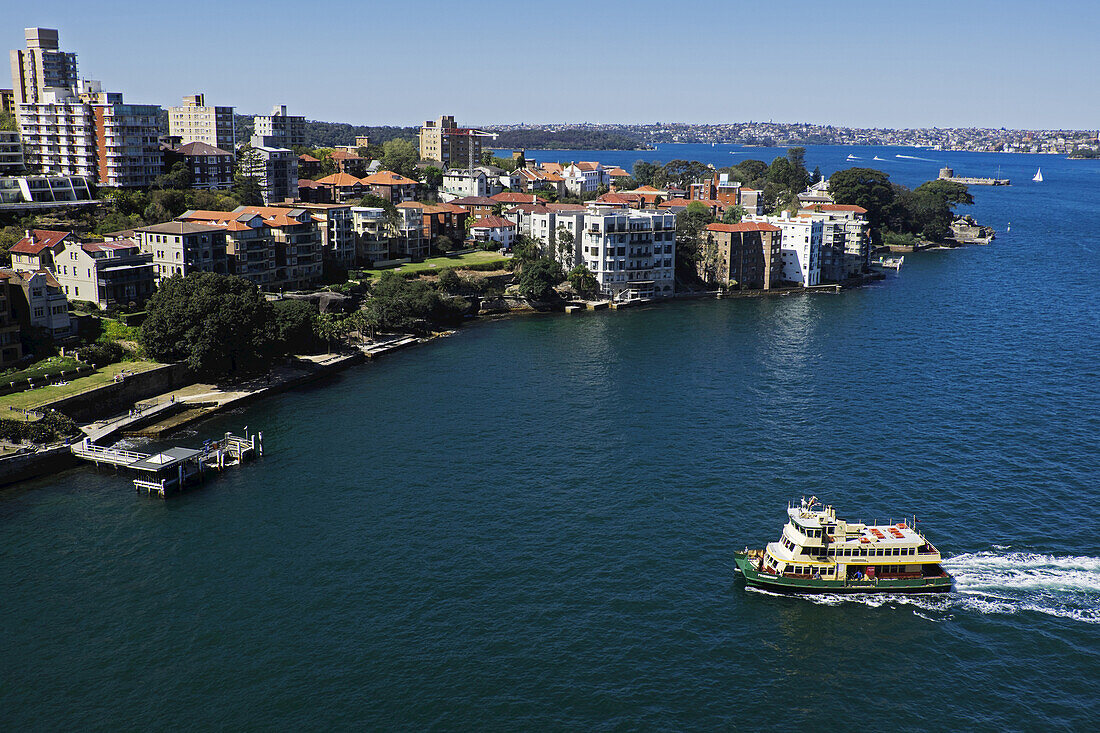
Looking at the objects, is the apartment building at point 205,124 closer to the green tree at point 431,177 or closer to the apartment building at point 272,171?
the apartment building at point 272,171

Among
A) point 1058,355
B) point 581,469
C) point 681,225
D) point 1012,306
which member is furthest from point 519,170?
point 581,469

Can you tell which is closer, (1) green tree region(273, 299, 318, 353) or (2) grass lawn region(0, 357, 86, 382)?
(2) grass lawn region(0, 357, 86, 382)

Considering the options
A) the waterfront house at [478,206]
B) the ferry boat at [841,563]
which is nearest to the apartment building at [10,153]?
the waterfront house at [478,206]

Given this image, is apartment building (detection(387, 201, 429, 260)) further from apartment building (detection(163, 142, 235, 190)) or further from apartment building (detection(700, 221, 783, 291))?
apartment building (detection(700, 221, 783, 291))

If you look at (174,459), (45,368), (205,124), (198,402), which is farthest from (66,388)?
(205,124)

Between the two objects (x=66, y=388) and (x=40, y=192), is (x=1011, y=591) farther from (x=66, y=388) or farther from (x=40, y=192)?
(x=40, y=192)

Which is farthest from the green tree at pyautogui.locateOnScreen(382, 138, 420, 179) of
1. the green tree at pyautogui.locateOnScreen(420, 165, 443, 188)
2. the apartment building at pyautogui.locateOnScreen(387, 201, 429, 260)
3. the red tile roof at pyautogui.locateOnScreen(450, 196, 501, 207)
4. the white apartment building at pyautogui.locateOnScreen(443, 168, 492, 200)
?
the apartment building at pyautogui.locateOnScreen(387, 201, 429, 260)
